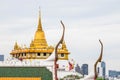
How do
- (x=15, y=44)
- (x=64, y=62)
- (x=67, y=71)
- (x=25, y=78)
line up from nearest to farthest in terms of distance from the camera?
(x=25, y=78)
(x=67, y=71)
(x=64, y=62)
(x=15, y=44)

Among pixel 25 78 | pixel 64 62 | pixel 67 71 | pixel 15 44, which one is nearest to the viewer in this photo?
pixel 25 78

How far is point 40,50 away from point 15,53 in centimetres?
327

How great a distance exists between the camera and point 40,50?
2450 inches

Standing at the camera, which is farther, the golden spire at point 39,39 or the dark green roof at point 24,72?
the golden spire at point 39,39

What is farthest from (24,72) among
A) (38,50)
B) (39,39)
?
(39,39)

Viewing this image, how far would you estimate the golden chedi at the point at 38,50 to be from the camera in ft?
203

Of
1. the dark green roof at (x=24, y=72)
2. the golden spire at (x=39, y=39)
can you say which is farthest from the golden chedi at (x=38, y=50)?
the dark green roof at (x=24, y=72)

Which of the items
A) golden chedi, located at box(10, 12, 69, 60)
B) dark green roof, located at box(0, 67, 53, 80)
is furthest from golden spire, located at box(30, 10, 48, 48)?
dark green roof, located at box(0, 67, 53, 80)

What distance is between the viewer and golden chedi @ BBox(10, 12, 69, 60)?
61.9 m

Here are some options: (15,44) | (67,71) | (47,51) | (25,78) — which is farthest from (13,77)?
(15,44)

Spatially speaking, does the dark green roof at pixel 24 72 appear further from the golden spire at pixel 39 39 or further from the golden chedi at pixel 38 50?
the golden spire at pixel 39 39

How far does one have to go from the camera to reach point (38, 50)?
62219mm

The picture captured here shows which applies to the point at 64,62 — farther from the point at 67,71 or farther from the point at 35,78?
the point at 35,78

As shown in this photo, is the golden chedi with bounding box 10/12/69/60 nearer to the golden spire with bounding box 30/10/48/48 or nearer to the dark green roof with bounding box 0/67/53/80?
the golden spire with bounding box 30/10/48/48
